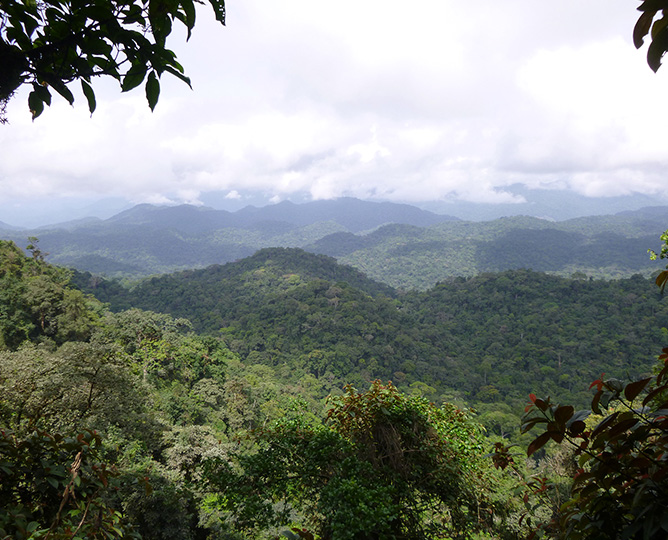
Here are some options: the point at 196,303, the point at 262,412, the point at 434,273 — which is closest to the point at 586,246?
the point at 434,273

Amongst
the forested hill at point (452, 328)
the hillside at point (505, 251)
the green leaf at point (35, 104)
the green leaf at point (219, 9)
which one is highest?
the green leaf at point (219, 9)

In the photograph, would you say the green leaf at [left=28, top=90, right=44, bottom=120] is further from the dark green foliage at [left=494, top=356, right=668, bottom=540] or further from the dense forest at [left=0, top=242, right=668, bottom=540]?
the dark green foliage at [left=494, top=356, right=668, bottom=540]

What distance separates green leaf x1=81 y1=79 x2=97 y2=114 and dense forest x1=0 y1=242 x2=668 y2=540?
4.42ft

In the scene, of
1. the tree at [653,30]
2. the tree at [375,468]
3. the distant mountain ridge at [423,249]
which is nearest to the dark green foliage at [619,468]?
the tree at [653,30]

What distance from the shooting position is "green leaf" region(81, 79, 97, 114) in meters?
1.05

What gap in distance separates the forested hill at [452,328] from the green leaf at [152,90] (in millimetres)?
30759

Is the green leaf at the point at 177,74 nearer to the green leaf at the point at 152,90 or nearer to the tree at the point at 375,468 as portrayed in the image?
the green leaf at the point at 152,90

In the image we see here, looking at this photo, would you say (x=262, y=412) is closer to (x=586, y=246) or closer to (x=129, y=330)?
(x=129, y=330)

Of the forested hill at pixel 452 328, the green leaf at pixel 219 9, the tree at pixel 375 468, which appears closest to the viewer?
the green leaf at pixel 219 9

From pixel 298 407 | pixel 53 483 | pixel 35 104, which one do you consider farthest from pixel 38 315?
pixel 35 104

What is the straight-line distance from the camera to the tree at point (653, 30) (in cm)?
72

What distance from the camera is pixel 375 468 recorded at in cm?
322

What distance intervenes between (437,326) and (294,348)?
24.9m

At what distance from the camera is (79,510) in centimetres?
127
